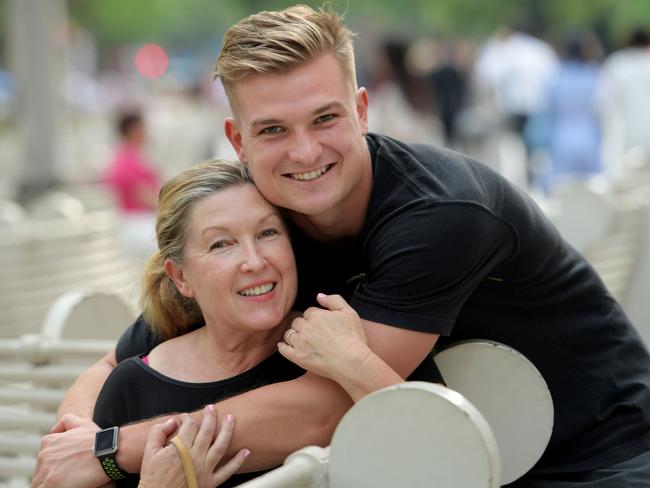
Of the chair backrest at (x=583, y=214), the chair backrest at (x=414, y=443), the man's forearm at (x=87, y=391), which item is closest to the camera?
the chair backrest at (x=414, y=443)

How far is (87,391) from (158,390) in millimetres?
304

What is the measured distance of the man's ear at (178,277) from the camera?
111 inches

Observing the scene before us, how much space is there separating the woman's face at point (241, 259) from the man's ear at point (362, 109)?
0.93 ft

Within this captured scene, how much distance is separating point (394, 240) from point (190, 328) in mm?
742

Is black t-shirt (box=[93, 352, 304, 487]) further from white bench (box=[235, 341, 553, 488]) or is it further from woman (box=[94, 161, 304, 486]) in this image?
white bench (box=[235, 341, 553, 488])

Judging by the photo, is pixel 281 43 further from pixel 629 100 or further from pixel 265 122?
pixel 629 100

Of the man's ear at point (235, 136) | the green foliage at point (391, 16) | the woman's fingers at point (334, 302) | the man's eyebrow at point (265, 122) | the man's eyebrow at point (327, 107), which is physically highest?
the man's eyebrow at point (327, 107)

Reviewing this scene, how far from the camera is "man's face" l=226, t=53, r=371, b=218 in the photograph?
103 inches

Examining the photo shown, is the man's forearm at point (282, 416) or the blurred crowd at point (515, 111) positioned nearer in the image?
the man's forearm at point (282, 416)

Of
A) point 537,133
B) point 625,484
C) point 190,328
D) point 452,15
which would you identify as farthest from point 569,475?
point 452,15

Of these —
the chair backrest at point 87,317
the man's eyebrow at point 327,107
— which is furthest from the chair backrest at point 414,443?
the chair backrest at point 87,317

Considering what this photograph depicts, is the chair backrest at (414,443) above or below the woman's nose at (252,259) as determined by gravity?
below

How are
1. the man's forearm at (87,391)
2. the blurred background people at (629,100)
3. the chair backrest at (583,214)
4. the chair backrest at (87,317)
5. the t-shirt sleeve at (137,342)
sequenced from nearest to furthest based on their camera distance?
the man's forearm at (87,391)
the t-shirt sleeve at (137,342)
the chair backrest at (87,317)
the chair backrest at (583,214)
the blurred background people at (629,100)

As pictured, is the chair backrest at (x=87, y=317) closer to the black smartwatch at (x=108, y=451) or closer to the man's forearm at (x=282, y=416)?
the black smartwatch at (x=108, y=451)
